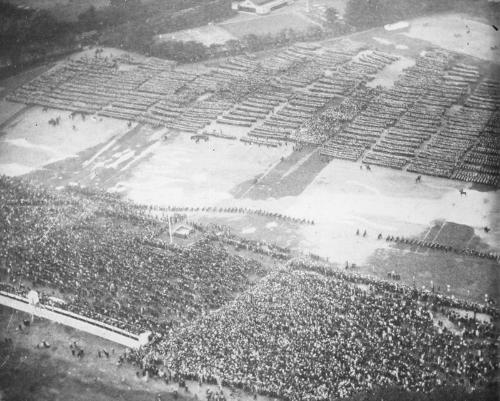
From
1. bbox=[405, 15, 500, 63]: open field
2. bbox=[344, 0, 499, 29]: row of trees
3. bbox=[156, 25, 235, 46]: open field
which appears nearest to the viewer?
bbox=[405, 15, 500, 63]: open field

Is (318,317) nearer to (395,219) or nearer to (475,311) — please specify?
(475,311)

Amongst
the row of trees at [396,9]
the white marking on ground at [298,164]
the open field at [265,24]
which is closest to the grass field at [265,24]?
the open field at [265,24]

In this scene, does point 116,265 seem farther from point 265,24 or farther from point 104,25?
point 104,25

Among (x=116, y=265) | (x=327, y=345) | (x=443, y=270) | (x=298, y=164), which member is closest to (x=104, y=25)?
(x=298, y=164)

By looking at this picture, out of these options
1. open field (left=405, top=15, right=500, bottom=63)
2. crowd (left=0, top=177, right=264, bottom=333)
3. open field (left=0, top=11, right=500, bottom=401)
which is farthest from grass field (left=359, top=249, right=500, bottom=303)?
open field (left=405, top=15, right=500, bottom=63)

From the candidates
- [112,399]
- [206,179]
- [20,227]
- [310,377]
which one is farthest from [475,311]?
[20,227]

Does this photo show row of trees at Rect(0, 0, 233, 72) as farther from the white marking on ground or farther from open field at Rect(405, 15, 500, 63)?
the white marking on ground
